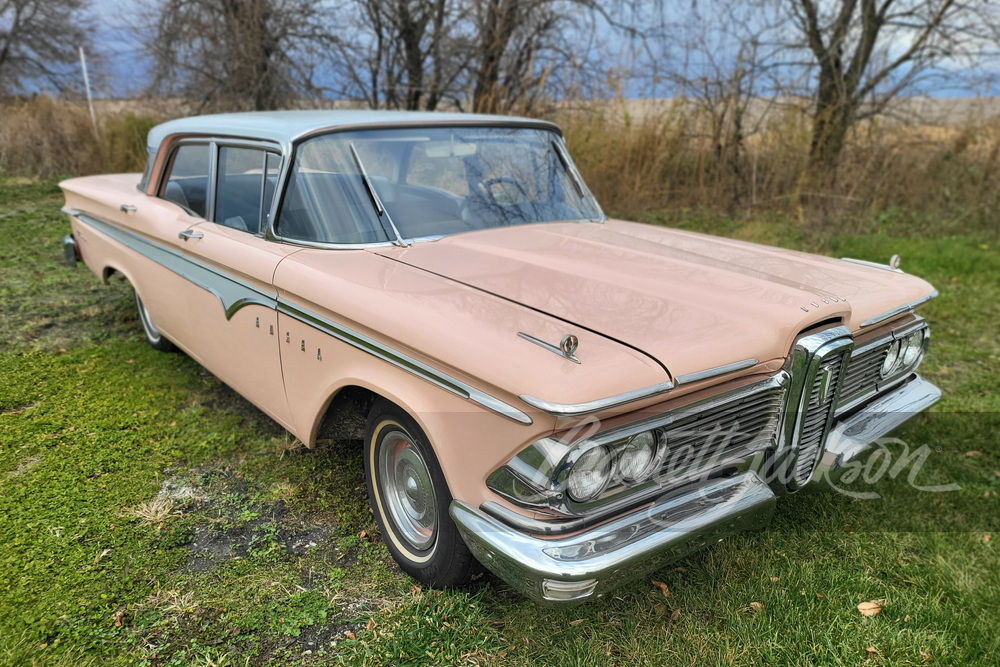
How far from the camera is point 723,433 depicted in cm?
207

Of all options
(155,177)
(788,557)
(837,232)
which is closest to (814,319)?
(788,557)

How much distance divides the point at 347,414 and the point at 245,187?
1.28m

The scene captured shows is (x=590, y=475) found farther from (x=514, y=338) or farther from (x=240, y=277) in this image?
(x=240, y=277)

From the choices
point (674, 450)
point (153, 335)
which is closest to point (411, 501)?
point (674, 450)

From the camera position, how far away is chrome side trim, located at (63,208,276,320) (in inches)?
114

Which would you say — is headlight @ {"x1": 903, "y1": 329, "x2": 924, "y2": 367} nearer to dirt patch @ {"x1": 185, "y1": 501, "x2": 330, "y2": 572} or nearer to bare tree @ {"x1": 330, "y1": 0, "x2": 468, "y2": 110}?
dirt patch @ {"x1": 185, "y1": 501, "x2": 330, "y2": 572}

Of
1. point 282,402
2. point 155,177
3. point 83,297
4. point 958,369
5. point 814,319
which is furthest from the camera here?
point 83,297

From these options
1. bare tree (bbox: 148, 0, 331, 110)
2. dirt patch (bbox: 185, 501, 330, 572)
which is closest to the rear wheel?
dirt patch (bbox: 185, 501, 330, 572)

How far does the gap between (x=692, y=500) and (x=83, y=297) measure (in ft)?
17.8

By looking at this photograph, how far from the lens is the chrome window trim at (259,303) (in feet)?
6.22

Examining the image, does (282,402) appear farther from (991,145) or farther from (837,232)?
(991,145)

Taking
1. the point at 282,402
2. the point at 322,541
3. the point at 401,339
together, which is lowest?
the point at 322,541

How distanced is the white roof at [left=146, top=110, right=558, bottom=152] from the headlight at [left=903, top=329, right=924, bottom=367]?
2080mm

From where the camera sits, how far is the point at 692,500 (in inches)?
79.0
